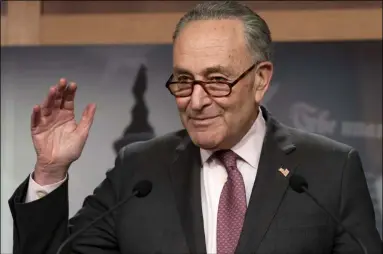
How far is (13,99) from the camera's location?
8.54 feet

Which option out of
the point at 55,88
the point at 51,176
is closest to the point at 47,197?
the point at 51,176

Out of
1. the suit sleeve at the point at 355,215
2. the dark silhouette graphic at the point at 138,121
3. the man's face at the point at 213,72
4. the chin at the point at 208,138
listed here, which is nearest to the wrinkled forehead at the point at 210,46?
the man's face at the point at 213,72

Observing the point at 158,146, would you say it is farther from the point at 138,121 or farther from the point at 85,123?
the point at 138,121

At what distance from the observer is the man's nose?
157 cm

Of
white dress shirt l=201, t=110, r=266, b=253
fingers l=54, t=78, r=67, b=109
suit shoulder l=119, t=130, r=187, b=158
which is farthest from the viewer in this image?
suit shoulder l=119, t=130, r=187, b=158

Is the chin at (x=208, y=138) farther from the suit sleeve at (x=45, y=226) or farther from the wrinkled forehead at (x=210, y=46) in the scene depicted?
the suit sleeve at (x=45, y=226)

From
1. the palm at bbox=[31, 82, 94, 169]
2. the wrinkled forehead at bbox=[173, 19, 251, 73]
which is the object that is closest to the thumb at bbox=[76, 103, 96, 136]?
the palm at bbox=[31, 82, 94, 169]

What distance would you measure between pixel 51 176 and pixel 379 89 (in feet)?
4.38

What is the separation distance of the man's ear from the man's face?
4 cm

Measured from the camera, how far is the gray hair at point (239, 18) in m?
1.64

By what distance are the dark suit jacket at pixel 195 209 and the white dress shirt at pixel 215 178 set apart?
2 centimetres

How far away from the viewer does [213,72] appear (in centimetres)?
158

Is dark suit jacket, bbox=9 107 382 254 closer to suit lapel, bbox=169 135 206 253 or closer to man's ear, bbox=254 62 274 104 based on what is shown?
suit lapel, bbox=169 135 206 253

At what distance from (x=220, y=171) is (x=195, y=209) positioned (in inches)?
5.1
